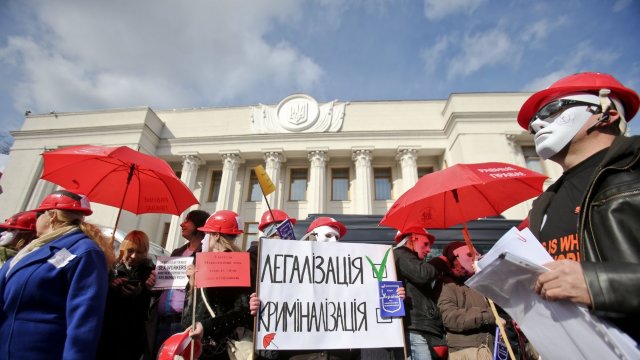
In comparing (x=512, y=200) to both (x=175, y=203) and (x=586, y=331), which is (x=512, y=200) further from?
(x=175, y=203)

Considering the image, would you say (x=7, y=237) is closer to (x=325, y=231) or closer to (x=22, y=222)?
(x=22, y=222)

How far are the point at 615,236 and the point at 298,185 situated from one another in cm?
1983

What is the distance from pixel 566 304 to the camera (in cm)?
107

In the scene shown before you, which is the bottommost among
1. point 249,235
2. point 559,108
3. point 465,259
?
point 465,259

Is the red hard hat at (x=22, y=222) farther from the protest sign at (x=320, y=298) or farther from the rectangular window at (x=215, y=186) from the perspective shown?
the rectangular window at (x=215, y=186)

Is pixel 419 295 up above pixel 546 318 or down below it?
above

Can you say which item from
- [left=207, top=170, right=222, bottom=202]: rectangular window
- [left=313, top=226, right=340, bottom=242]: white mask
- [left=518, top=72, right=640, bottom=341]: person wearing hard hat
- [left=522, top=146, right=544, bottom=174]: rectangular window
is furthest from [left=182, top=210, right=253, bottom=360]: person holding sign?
[left=522, top=146, right=544, bottom=174]: rectangular window

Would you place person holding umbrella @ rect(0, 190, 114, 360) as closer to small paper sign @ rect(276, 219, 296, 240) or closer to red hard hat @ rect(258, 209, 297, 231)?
small paper sign @ rect(276, 219, 296, 240)

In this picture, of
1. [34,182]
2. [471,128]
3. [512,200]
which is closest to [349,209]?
[471,128]

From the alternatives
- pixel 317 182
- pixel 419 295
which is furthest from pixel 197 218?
pixel 317 182

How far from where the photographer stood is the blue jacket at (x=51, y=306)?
1646mm

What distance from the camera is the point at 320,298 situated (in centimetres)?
231

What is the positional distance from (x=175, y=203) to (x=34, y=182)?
23615 millimetres

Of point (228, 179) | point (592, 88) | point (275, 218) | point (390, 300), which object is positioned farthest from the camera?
point (228, 179)
